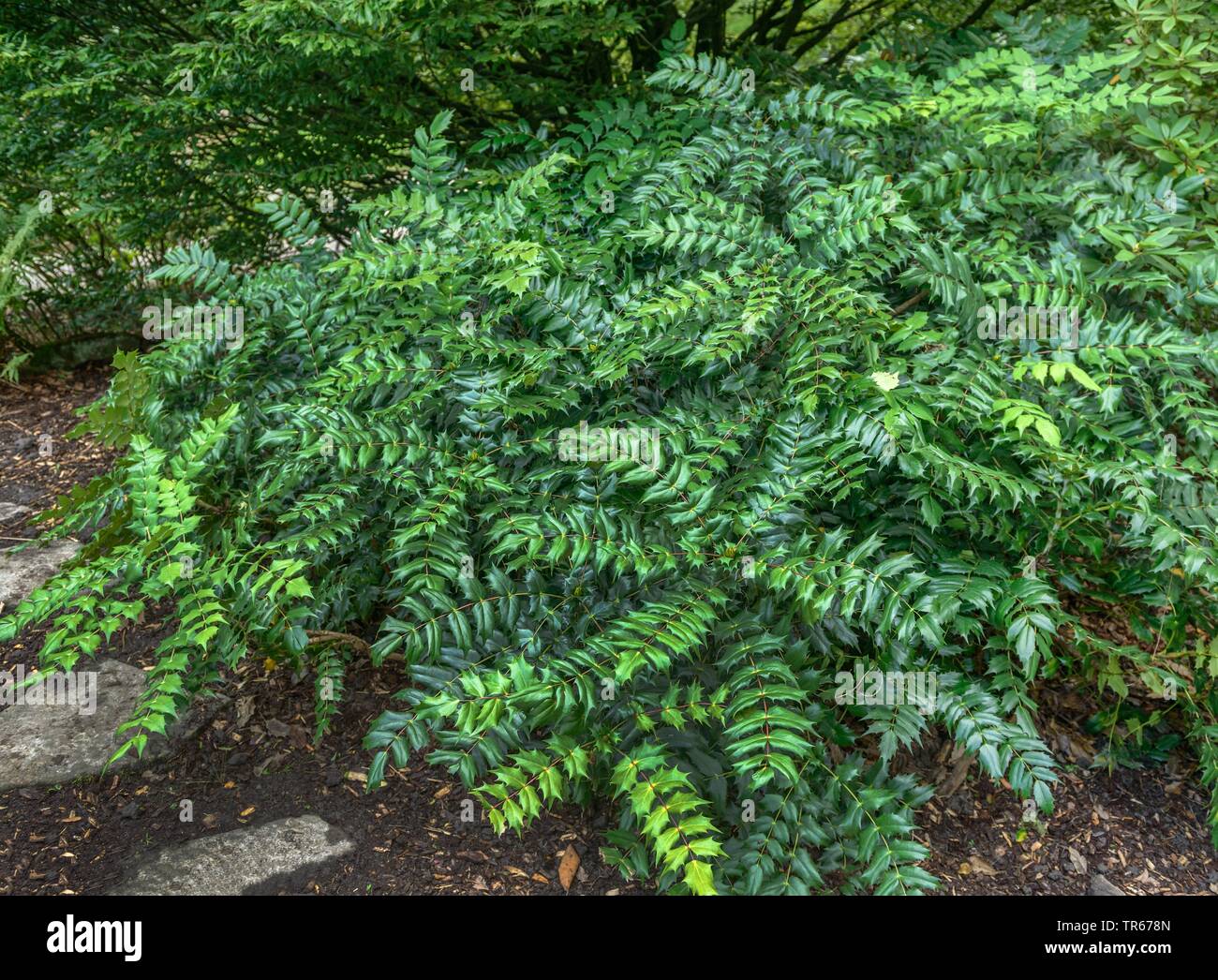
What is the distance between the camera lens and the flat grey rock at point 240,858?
8.71 feet

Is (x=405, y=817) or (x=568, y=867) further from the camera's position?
(x=405, y=817)

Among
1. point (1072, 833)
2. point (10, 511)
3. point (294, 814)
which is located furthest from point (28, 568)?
point (1072, 833)

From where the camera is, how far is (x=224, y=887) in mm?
2664

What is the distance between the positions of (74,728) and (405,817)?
1.25 meters

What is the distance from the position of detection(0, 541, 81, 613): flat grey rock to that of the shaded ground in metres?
0.36

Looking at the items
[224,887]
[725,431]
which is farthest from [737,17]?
[224,887]

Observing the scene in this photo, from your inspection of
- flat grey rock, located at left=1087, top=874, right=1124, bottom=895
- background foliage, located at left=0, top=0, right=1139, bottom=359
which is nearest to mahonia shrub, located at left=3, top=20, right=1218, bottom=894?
flat grey rock, located at left=1087, top=874, right=1124, bottom=895

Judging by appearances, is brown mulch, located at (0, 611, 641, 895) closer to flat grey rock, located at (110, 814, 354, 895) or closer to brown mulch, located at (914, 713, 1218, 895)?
flat grey rock, located at (110, 814, 354, 895)

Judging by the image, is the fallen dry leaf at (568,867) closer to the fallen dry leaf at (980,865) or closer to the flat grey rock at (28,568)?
the fallen dry leaf at (980,865)

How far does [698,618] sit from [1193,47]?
9.94 feet

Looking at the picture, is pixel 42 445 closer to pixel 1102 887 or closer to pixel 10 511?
pixel 10 511

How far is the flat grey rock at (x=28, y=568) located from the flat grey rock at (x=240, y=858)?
1.60 metres

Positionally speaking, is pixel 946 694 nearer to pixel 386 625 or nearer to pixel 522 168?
pixel 386 625

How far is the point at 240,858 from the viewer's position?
2.75m
